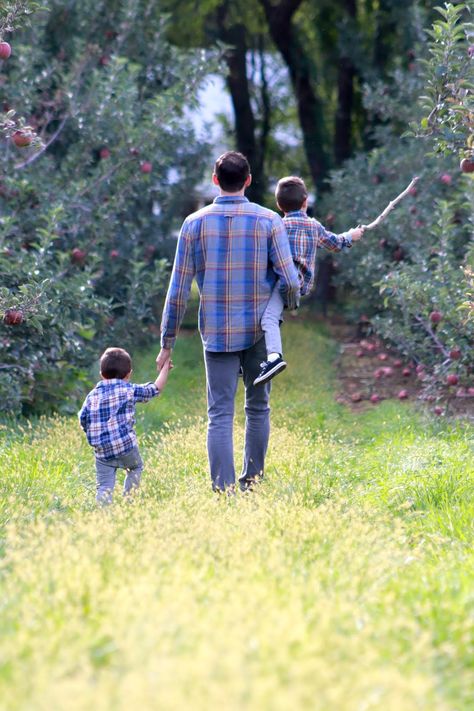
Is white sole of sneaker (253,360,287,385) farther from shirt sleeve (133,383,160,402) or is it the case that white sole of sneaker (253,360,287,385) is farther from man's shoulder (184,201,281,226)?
man's shoulder (184,201,281,226)

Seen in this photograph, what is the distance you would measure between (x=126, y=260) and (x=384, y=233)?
11.7 ft

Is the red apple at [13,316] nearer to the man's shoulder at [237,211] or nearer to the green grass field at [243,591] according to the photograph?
the green grass field at [243,591]

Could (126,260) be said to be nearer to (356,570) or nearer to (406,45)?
(406,45)

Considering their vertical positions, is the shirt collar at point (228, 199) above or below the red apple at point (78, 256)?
above

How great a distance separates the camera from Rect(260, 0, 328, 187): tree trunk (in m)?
16.7

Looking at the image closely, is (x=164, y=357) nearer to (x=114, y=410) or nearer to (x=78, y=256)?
(x=114, y=410)

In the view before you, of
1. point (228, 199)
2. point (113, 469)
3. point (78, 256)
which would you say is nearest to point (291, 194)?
point (228, 199)

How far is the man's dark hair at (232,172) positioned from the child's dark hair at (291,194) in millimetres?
431

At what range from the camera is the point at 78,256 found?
33.7ft

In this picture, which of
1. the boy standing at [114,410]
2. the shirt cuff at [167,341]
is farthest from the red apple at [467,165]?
the boy standing at [114,410]

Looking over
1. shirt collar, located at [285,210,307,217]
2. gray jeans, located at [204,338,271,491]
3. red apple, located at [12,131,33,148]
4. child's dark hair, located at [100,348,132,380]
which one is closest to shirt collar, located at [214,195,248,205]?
shirt collar, located at [285,210,307,217]

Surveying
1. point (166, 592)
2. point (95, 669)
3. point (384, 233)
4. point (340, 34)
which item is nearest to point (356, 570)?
Answer: point (166, 592)

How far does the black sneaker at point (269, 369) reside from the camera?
5723 mm

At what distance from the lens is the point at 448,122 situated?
6695 millimetres
